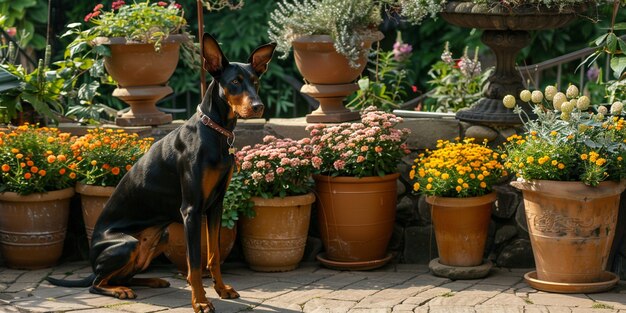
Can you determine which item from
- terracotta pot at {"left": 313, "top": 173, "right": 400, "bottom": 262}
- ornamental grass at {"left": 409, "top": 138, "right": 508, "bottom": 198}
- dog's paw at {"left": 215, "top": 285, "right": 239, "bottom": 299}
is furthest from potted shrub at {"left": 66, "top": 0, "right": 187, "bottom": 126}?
ornamental grass at {"left": 409, "top": 138, "right": 508, "bottom": 198}

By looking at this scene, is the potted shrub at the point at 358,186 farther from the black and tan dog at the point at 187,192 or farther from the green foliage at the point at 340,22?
the black and tan dog at the point at 187,192

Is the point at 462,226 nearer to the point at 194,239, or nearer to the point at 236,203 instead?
the point at 236,203

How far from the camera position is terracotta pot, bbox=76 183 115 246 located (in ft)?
19.6

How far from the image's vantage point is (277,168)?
583cm

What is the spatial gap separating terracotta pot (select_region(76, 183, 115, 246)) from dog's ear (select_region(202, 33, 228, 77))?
140cm

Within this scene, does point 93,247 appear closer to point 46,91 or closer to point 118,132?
point 118,132

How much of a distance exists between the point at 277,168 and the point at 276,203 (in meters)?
0.21

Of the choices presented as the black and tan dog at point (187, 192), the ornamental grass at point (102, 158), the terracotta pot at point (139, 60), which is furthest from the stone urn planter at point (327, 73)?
Result: the black and tan dog at point (187, 192)

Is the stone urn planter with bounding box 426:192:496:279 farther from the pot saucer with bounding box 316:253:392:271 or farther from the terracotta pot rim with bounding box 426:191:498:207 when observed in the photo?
the pot saucer with bounding box 316:253:392:271

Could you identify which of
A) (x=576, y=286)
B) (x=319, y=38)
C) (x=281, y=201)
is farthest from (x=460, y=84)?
(x=576, y=286)

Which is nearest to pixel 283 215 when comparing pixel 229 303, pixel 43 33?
pixel 229 303

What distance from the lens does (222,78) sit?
4.89 meters

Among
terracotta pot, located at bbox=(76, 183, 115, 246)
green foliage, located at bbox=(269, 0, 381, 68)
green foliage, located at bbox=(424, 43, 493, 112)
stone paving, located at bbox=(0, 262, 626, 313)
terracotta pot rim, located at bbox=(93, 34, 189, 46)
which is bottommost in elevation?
stone paving, located at bbox=(0, 262, 626, 313)

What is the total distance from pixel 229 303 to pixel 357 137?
4.24ft
